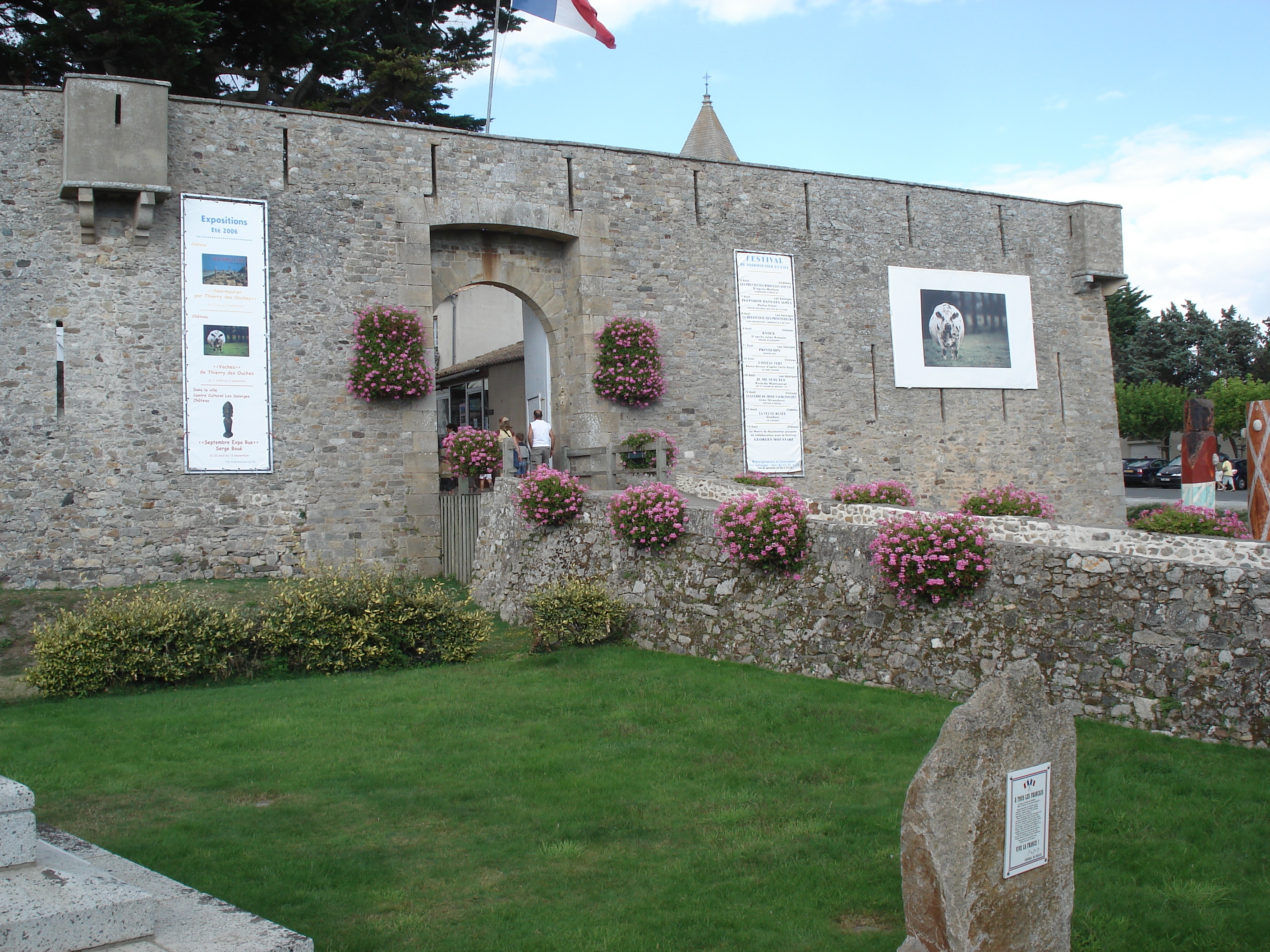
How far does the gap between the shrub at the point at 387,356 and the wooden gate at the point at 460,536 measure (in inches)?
70.5

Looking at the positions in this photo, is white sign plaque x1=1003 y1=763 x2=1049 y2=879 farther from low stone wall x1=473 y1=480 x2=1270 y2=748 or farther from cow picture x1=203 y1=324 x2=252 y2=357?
cow picture x1=203 y1=324 x2=252 y2=357

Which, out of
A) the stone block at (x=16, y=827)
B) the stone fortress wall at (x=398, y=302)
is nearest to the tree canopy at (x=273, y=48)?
the stone fortress wall at (x=398, y=302)

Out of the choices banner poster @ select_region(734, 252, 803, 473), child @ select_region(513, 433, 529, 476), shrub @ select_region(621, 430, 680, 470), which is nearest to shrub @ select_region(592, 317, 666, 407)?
shrub @ select_region(621, 430, 680, 470)

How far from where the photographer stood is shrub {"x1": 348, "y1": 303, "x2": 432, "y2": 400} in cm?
1466

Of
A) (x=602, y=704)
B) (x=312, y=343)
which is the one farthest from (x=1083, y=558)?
(x=312, y=343)

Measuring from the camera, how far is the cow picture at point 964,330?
19.6 metres

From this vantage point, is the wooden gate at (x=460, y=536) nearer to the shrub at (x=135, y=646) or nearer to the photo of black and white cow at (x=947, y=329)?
the shrub at (x=135, y=646)

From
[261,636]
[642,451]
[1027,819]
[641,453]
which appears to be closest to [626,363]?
[641,453]

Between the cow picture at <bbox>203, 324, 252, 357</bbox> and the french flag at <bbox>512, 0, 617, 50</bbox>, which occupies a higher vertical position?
the french flag at <bbox>512, 0, 617, 50</bbox>

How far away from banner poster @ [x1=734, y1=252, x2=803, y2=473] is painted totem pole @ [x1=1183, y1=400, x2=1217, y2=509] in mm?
7840

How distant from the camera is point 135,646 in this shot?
9.36 meters

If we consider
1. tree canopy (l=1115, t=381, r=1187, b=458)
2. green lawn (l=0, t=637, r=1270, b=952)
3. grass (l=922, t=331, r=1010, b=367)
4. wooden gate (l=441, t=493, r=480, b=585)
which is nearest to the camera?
green lawn (l=0, t=637, r=1270, b=952)

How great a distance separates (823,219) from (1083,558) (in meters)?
12.8

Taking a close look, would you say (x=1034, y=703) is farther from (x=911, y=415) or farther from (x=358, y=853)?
(x=911, y=415)
